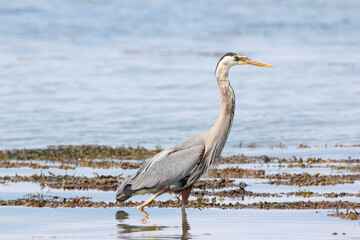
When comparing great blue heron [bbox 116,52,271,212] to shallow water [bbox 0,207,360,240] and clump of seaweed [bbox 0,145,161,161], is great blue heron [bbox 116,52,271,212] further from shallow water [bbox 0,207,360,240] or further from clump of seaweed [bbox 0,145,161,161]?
clump of seaweed [bbox 0,145,161,161]

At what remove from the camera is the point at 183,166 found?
30.8 feet

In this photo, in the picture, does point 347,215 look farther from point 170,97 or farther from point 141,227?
point 170,97

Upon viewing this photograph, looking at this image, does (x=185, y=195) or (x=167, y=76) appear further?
(x=167, y=76)

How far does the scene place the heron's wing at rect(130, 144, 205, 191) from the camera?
9.38m

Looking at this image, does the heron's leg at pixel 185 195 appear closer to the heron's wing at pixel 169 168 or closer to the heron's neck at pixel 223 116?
the heron's wing at pixel 169 168

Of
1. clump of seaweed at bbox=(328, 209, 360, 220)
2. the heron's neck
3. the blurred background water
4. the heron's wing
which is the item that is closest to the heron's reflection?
the heron's wing

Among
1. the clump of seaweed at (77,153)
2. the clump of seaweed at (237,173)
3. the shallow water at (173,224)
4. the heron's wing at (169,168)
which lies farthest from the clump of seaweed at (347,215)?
the clump of seaweed at (77,153)

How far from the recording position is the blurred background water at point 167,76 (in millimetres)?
17500

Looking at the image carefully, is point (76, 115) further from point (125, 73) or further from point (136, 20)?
point (136, 20)

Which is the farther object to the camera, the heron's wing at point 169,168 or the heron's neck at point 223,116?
the heron's neck at point 223,116

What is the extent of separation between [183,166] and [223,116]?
3.24 ft

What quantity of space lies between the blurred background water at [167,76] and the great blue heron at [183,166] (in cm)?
582

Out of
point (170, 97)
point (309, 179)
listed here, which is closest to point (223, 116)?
point (309, 179)

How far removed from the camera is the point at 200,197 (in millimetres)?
9641
